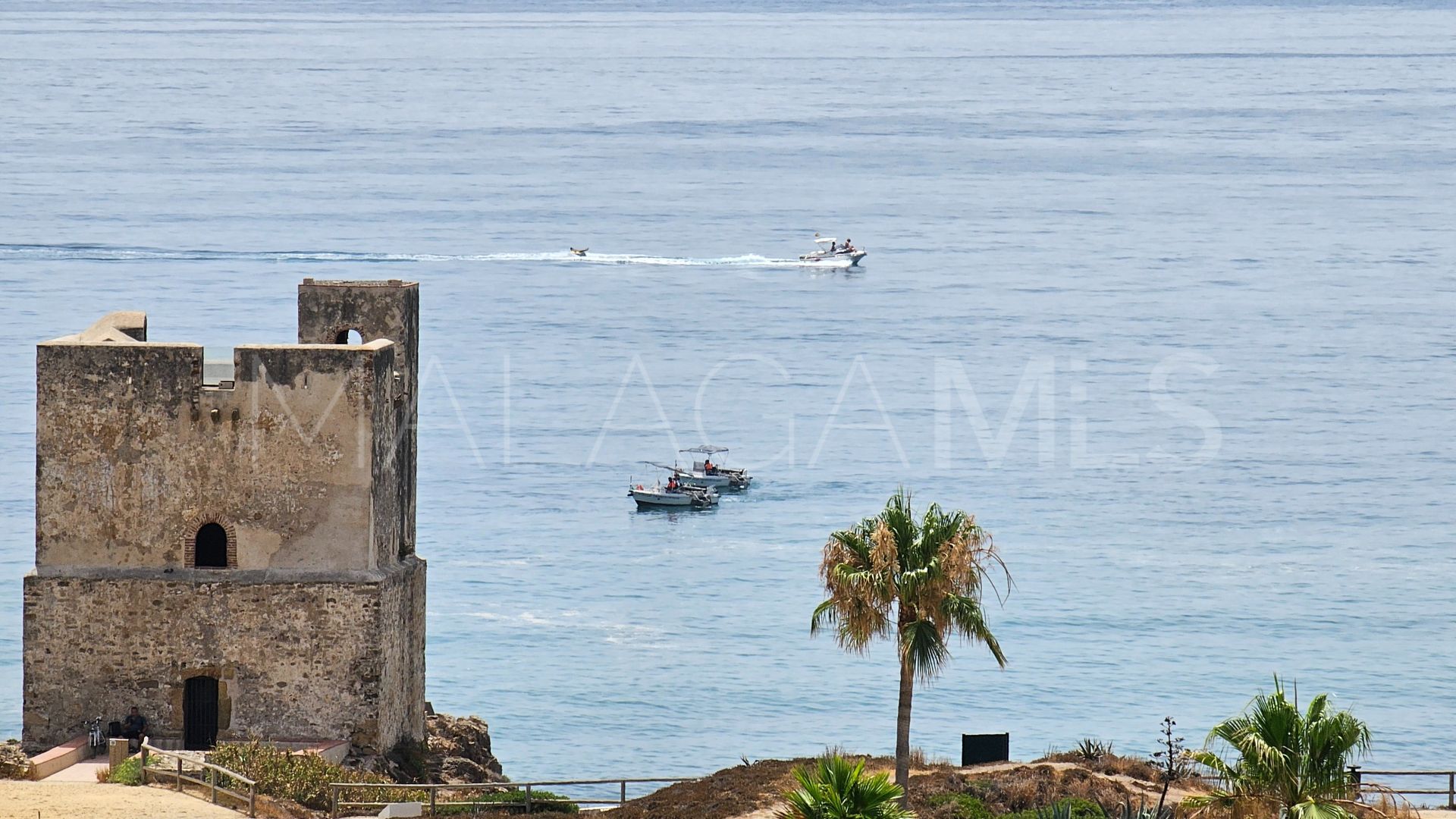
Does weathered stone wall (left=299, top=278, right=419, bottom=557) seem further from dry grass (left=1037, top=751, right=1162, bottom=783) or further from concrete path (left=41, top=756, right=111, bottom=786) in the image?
dry grass (left=1037, top=751, right=1162, bottom=783)

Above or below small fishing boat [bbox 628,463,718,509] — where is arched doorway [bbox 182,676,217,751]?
below

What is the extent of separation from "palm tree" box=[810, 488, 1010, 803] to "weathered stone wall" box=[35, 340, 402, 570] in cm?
791

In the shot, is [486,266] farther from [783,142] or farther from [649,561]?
[783,142]

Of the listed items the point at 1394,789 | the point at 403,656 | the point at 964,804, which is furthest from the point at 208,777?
the point at 1394,789

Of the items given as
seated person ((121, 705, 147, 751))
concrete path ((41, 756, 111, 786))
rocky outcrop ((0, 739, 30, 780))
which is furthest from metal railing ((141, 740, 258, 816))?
seated person ((121, 705, 147, 751))

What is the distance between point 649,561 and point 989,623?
13092 mm

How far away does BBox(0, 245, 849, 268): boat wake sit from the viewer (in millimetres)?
122875

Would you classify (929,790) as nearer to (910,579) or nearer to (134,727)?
(910,579)

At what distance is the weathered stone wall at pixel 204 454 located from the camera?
30812 millimetres

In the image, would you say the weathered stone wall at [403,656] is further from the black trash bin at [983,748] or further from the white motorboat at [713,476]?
the white motorboat at [713,476]

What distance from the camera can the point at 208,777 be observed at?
27.8 m

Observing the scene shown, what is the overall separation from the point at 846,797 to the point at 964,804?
6012 millimetres

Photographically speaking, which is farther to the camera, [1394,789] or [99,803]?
[1394,789]

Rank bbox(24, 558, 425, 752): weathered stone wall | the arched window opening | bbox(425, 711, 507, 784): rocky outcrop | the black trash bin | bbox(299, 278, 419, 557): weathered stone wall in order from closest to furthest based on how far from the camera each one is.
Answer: bbox(24, 558, 425, 752): weathered stone wall < the arched window opening < the black trash bin < bbox(299, 278, 419, 557): weathered stone wall < bbox(425, 711, 507, 784): rocky outcrop
